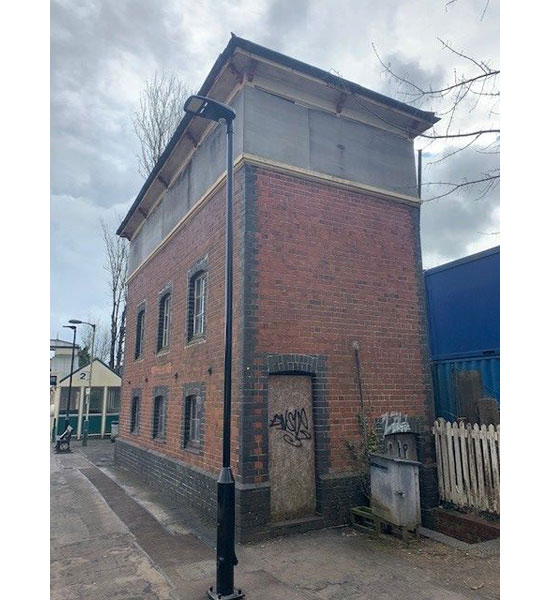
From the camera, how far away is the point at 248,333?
7.74 meters

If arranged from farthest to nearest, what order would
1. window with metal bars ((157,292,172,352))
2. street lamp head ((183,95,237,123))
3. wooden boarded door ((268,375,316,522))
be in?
window with metal bars ((157,292,172,352))
wooden boarded door ((268,375,316,522))
street lamp head ((183,95,237,123))

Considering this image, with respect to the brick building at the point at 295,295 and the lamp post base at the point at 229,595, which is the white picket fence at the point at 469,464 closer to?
the brick building at the point at 295,295

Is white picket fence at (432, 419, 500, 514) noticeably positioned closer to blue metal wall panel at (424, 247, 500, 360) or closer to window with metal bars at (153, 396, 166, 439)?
blue metal wall panel at (424, 247, 500, 360)

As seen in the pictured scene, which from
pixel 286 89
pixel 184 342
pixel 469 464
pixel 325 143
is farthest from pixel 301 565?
pixel 286 89

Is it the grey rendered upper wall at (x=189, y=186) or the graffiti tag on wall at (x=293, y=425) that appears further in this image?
the grey rendered upper wall at (x=189, y=186)

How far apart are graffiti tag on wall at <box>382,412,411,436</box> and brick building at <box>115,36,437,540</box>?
0.18 meters

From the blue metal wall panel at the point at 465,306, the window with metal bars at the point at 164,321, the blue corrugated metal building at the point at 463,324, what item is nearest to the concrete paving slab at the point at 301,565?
the blue corrugated metal building at the point at 463,324

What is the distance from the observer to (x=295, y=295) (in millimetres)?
8383

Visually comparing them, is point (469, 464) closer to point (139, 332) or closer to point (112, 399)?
point (139, 332)

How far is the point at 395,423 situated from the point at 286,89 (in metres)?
7.17

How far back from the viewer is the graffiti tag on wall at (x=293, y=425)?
25.8ft

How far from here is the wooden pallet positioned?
7035 millimetres

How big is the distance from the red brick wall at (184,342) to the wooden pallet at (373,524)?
2346 millimetres

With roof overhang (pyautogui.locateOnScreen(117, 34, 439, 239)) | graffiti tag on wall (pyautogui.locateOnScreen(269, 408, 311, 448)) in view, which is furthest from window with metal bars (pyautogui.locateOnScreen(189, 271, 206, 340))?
roof overhang (pyautogui.locateOnScreen(117, 34, 439, 239))
